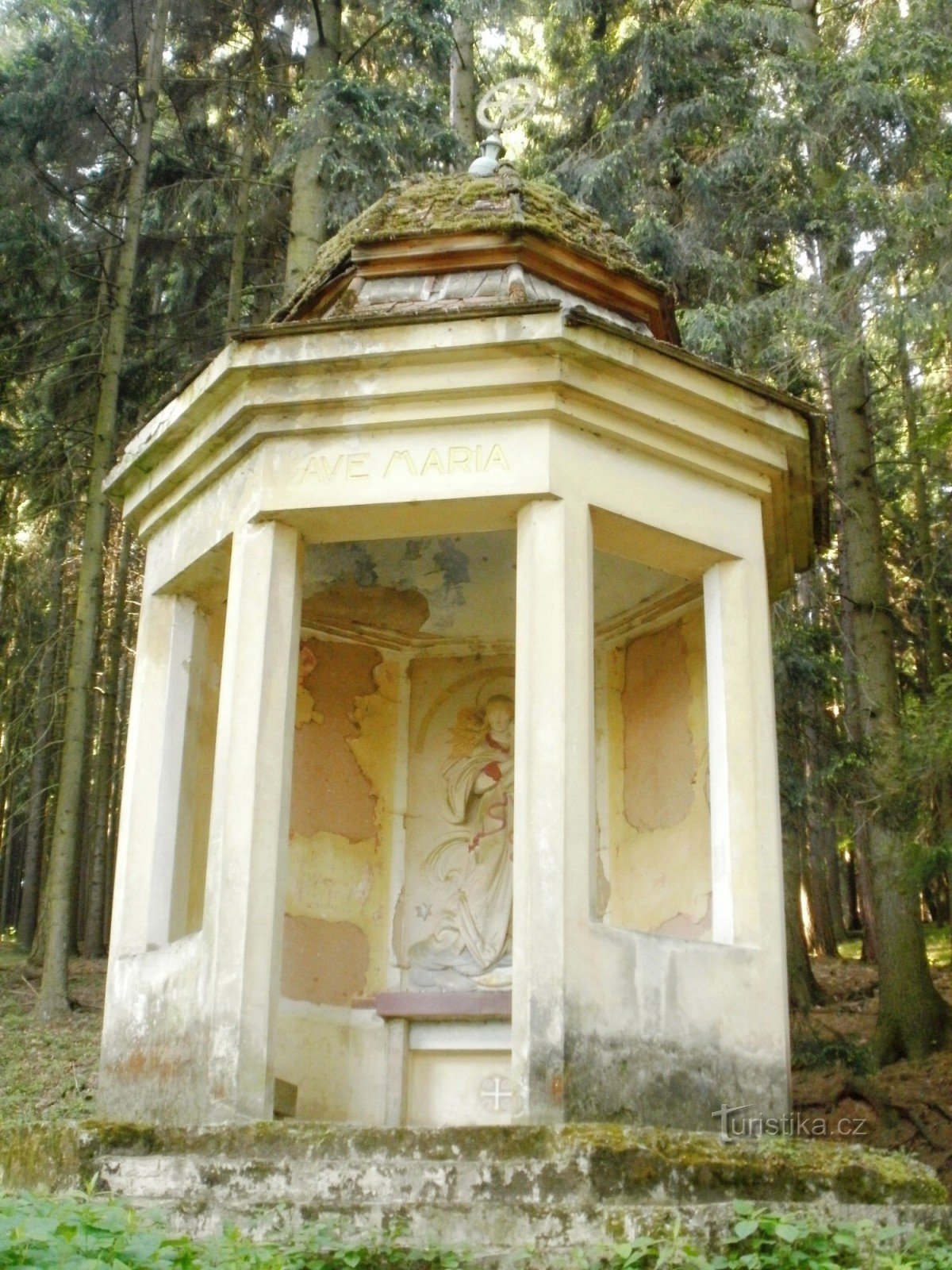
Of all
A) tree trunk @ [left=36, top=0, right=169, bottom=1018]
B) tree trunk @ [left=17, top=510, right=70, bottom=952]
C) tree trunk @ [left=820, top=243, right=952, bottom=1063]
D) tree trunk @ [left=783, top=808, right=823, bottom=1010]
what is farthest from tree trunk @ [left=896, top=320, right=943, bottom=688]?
tree trunk @ [left=17, top=510, right=70, bottom=952]

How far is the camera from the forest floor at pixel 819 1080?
10516 millimetres

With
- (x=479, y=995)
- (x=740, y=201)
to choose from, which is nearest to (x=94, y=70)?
(x=740, y=201)

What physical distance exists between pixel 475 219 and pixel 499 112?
124cm

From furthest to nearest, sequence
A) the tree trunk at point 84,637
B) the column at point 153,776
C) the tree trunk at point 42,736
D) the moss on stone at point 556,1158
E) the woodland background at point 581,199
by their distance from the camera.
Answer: the tree trunk at point 42,736 → the tree trunk at point 84,637 → the woodland background at point 581,199 → the column at point 153,776 → the moss on stone at point 556,1158

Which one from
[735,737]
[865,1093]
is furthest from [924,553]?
[735,737]

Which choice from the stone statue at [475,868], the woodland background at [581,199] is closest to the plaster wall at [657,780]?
the stone statue at [475,868]

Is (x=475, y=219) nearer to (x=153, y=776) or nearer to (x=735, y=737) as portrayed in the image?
(x=735, y=737)

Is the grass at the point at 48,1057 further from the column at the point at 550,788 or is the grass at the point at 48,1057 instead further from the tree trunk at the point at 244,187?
the tree trunk at the point at 244,187

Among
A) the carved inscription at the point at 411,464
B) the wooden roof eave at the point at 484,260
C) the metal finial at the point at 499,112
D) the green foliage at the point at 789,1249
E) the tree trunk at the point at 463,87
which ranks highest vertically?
the tree trunk at the point at 463,87

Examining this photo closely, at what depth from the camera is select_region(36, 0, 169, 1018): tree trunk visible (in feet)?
46.2

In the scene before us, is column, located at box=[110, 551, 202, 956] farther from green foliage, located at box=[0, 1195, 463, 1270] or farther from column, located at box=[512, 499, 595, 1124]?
green foliage, located at box=[0, 1195, 463, 1270]

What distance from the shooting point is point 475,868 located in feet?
28.7

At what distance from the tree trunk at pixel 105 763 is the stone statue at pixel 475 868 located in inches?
409

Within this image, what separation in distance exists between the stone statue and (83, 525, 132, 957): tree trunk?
10399mm
